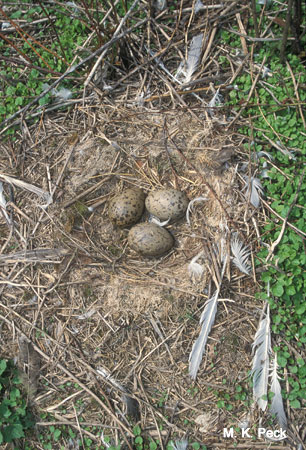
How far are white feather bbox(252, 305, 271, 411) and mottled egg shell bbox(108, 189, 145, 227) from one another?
3.86 ft

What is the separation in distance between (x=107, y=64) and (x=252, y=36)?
110cm

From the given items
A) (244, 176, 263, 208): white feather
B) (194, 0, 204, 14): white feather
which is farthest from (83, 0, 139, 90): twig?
(244, 176, 263, 208): white feather

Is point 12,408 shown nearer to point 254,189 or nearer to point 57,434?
point 57,434

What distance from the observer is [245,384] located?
113 inches

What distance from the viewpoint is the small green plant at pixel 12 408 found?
2.99 meters

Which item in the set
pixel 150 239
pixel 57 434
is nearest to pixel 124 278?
pixel 150 239

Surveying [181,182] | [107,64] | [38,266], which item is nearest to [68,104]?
[107,64]

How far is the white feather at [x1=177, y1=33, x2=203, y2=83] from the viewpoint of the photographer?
10.5ft

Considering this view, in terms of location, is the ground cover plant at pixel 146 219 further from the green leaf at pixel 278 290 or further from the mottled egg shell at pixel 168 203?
the mottled egg shell at pixel 168 203

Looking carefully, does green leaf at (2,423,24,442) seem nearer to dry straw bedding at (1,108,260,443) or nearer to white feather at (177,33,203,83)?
dry straw bedding at (1,108,260,443)

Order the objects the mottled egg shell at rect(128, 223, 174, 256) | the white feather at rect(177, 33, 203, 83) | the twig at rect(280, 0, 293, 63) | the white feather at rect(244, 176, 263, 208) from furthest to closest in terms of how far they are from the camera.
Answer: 1. the white feather at rect(177, 33, 203, 83)
2. the mottled egg shell at rect(128, 223, 174, 256)
3. the white feather at rect(244, 176, 263, 208)
4. the twig at rect(280, 0, 293, 63)

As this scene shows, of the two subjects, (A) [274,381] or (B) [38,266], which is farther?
(B) [38,266]

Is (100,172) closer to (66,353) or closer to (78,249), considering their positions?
(78,249)

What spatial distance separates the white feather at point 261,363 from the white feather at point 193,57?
72.1 inches
